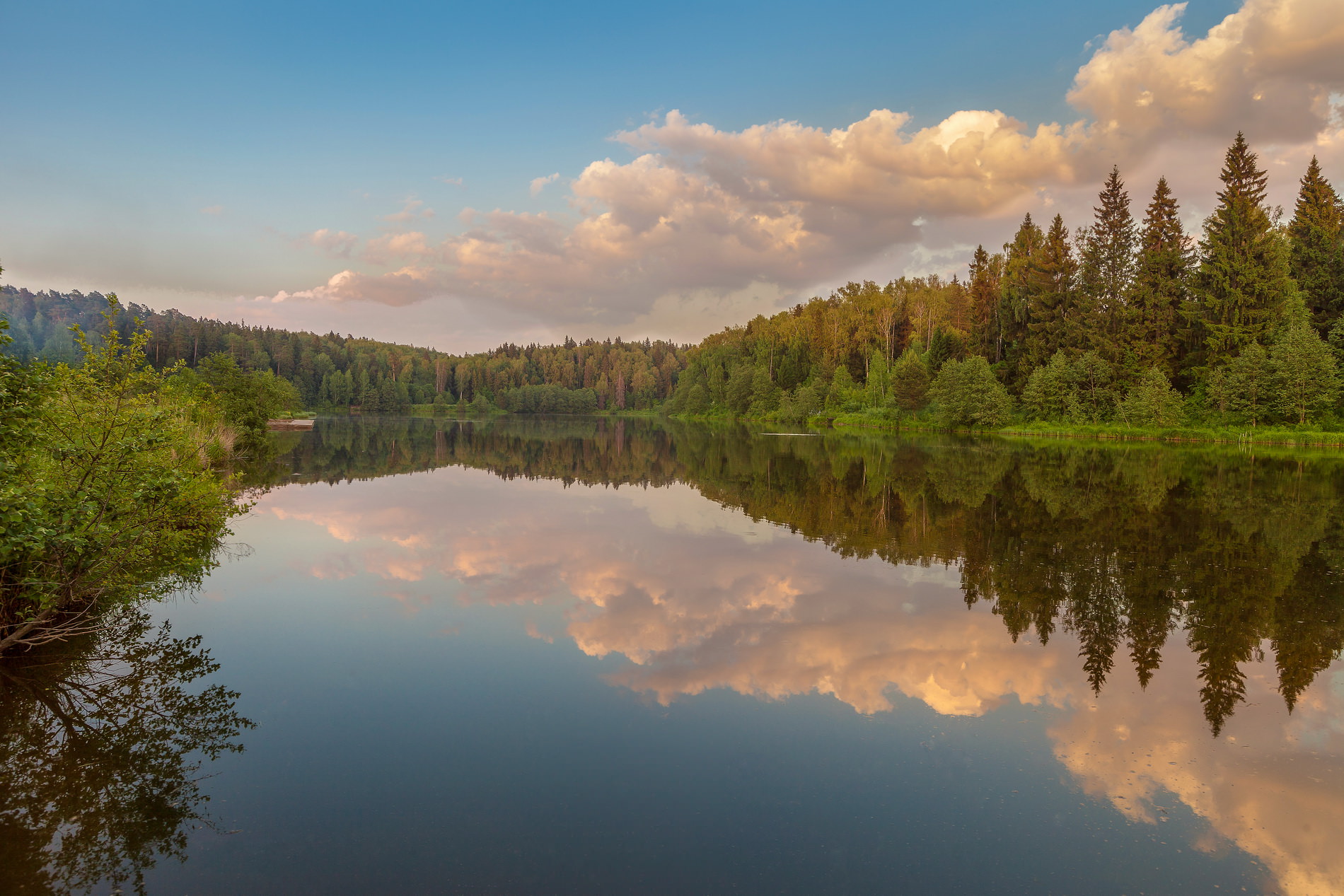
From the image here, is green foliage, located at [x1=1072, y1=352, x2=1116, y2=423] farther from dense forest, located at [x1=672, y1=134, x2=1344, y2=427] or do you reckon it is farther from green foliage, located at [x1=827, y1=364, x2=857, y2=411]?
green foliage, located at [x1=827, y1=364, x2=857, y2=411]

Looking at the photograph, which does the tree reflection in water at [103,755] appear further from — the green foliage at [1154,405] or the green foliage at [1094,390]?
the green foliage at [1094,390]

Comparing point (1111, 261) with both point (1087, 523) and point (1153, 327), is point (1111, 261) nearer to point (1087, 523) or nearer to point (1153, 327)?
point (1153, 327)

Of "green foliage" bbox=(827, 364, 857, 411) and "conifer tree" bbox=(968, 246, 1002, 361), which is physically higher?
"conifer tree" bbox=(968, 246, 1002, 361)

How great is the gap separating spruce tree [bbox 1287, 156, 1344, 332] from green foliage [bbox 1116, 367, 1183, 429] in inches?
501

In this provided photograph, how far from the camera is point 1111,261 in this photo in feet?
201

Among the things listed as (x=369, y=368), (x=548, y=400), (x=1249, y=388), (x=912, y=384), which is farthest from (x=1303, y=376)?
(x=369, y=368)

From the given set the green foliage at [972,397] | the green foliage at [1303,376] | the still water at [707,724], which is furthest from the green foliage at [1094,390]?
the still water at [707,724]

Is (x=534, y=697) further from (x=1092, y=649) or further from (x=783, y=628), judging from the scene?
(x=1092, y=649)

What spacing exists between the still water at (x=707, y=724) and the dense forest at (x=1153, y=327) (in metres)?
41.4

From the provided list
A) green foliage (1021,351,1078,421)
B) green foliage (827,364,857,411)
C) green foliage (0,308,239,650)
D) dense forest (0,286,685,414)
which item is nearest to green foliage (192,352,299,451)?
green foliage (0,308,239,650)

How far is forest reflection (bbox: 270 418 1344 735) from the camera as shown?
956cm

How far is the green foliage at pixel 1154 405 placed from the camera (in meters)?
50.6

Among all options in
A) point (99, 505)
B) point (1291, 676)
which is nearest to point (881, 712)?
point (1291, 676)

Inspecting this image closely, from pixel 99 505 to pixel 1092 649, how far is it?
12.3 m
